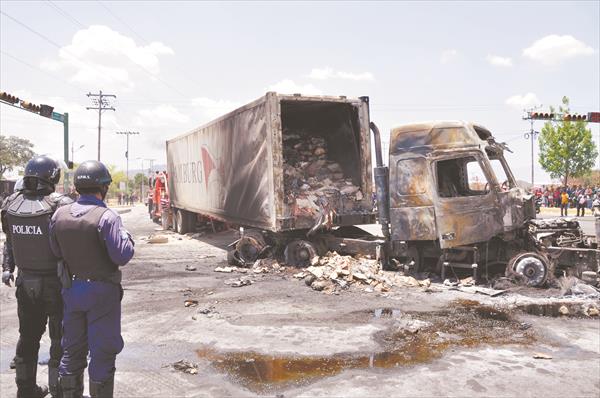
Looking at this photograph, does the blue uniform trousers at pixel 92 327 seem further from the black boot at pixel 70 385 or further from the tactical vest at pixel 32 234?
the tactical vest at pixel 32 234

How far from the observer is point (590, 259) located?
7457 millimetres

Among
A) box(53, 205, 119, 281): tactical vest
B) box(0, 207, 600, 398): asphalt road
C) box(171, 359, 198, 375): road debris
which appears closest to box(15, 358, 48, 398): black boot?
box(0, 207, 600, 398): asphalt road

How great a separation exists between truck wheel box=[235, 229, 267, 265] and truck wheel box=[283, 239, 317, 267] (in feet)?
2.35

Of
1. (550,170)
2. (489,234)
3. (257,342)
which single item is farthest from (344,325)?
(550,170)

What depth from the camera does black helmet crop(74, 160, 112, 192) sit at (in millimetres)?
3412

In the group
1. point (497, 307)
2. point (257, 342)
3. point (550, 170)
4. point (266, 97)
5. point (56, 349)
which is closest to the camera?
point (56, 349)

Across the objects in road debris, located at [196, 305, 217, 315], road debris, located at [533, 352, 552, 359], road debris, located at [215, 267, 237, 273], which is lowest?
road debris, located at [533, 352, 552, 359]

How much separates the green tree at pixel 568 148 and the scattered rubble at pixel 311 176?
33.9m

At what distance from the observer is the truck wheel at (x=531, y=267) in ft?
24.5

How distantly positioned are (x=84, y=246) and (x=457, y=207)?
20.4 ft

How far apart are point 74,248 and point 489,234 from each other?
652 centimetres

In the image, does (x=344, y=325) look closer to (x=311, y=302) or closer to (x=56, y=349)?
(x=311, y=302)

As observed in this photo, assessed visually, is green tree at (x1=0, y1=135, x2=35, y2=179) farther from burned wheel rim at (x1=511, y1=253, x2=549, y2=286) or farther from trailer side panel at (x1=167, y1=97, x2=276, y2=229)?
burned wheel rim at (x1=511, y1=253, x2=549, y2=286)

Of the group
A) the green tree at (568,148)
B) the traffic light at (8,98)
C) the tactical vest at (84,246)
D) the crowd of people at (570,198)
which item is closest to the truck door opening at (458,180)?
the tactical vest at (84,246)
